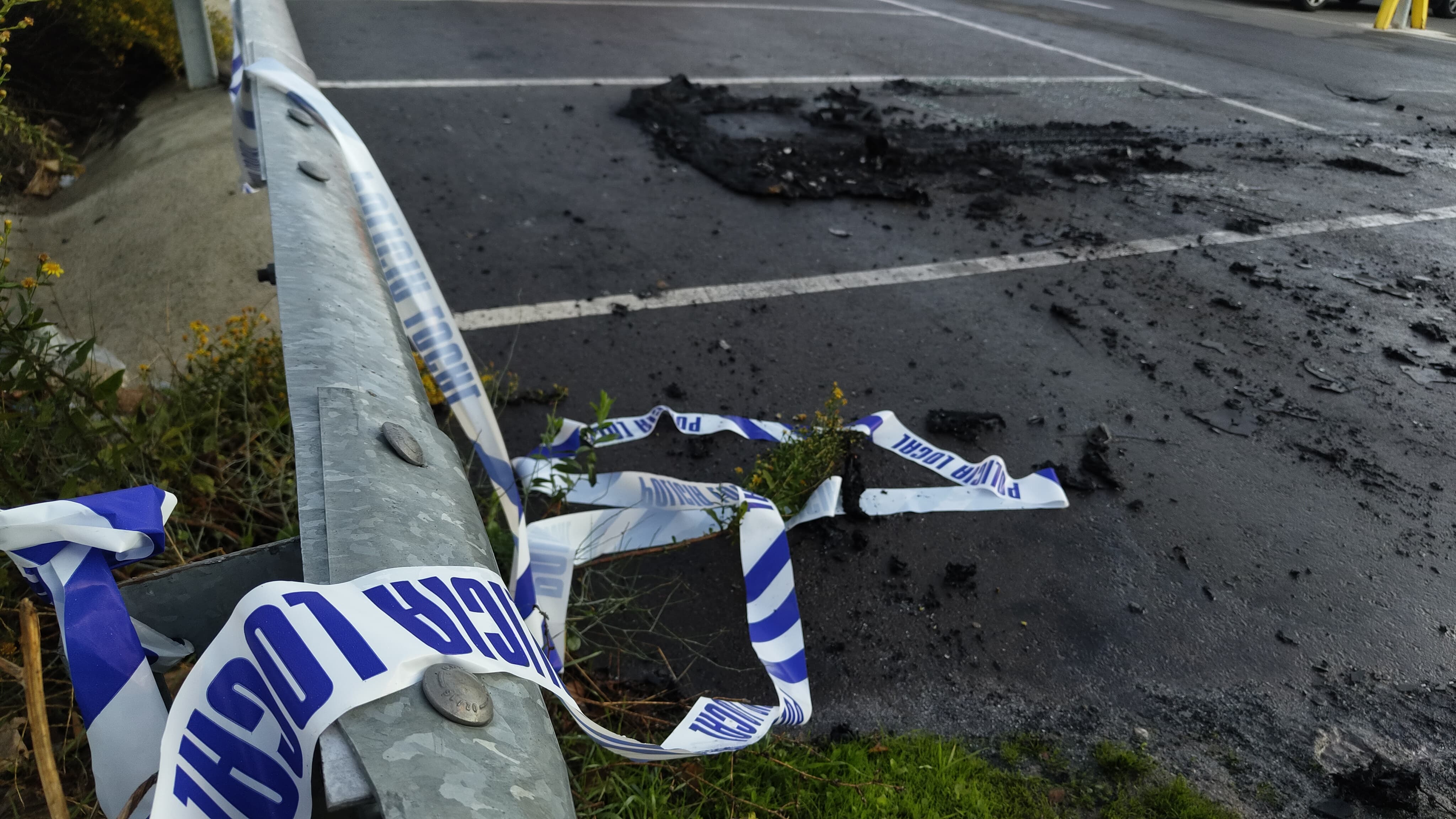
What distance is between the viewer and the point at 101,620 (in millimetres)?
1044

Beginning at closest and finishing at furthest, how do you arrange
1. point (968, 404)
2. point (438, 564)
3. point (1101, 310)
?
point (438, 564)
point (968, 404)
point (1101, 310)

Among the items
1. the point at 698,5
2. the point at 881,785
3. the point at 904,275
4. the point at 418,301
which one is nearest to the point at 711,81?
the point at 904,275

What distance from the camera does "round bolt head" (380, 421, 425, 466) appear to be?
4.01 ft

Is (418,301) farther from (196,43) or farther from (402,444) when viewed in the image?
(196,43)

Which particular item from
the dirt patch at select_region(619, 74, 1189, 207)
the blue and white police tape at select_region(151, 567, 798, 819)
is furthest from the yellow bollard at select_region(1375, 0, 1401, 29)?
the blue and white police tape at select_region(151, 567, 798, 819)

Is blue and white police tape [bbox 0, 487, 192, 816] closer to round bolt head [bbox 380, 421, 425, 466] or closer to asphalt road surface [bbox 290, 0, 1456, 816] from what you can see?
round bolt head [bbox 380, 421, 425, 466]

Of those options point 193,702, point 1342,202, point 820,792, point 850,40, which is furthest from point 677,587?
point 850,40

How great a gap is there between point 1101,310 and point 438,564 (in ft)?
15.0

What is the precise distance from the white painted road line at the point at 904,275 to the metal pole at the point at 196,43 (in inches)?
140

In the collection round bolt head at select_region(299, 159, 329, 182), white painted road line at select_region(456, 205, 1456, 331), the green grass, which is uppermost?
round bolt head at select_region(299, 159, 329, 182)

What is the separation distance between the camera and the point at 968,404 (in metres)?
3.96

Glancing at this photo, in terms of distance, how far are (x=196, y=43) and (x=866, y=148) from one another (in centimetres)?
483

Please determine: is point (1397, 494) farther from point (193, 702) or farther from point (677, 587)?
point (193, 702)

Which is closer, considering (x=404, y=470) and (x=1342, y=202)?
(x=404, y=470)
